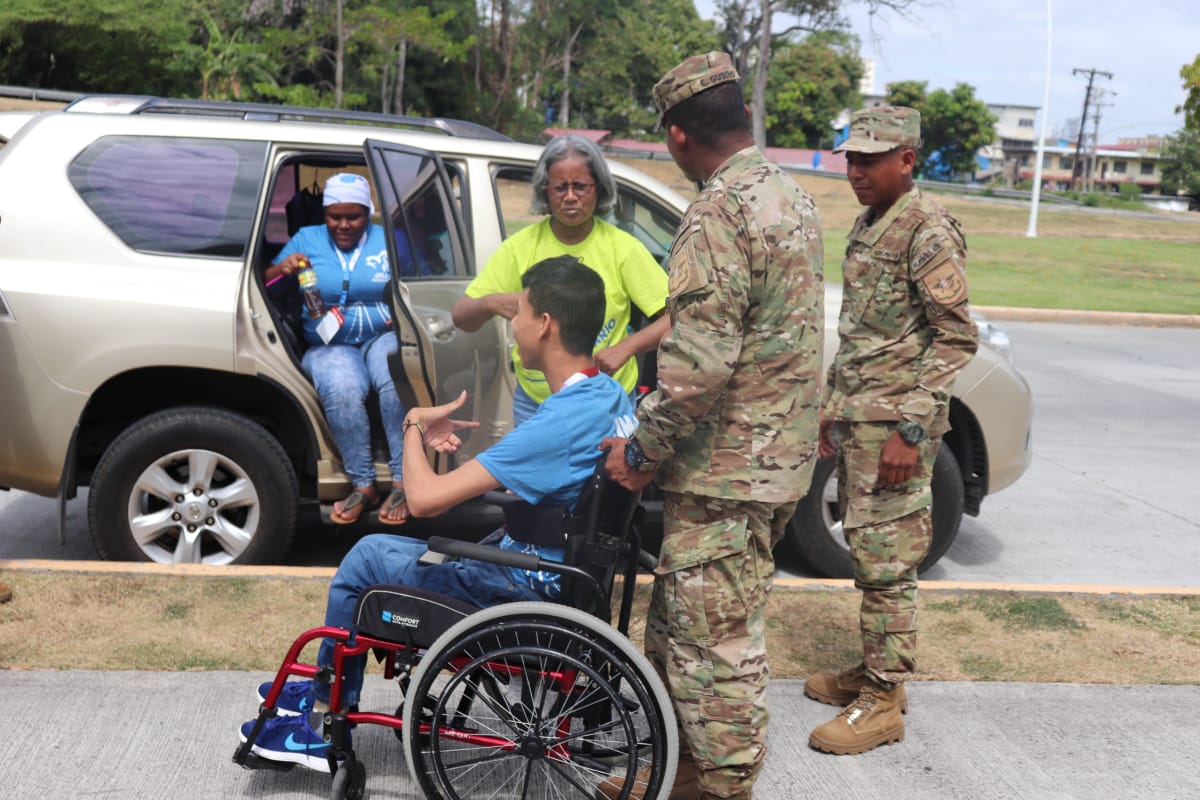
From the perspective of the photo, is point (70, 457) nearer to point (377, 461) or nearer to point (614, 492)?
point (377, 461)

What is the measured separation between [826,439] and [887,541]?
0.48 metres

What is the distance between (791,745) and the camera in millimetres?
3797

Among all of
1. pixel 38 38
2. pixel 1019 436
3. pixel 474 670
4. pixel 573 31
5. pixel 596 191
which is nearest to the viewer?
pixel 474 670

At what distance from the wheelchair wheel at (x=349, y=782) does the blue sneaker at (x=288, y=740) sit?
0.08 m

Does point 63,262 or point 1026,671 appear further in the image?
point 63,262

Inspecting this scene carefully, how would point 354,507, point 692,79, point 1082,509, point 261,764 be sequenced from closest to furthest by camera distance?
point 692,79 < point 261,764 < point 354,507 < point 1082,509

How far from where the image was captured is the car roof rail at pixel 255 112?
5348 millimetres

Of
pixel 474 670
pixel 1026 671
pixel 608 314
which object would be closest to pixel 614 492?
pixel 474 670

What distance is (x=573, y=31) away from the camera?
167 feet

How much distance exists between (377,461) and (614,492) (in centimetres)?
237

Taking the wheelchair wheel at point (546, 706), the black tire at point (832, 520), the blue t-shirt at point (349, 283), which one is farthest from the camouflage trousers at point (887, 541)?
the blue t-shirt at point (349, 283)

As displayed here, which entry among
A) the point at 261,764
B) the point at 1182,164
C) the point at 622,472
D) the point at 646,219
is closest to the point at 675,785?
the point at 622,472

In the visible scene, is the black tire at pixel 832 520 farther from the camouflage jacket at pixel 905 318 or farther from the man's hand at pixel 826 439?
the camouflage jacket at pixel 905 318

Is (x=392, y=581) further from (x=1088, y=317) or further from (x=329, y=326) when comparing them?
(x=1088, y=317)
